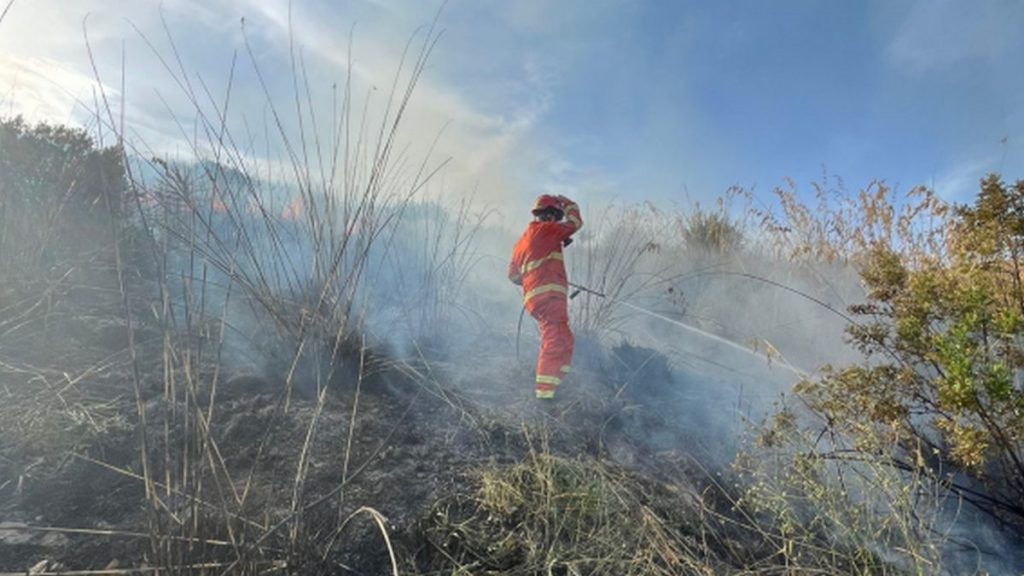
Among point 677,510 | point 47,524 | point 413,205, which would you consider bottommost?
point 47,524

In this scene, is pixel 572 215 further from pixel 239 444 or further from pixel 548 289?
pixel 239 444

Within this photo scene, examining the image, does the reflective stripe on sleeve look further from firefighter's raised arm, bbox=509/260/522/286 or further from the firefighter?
firefighter's raised arm, bbox=509/260/522/286

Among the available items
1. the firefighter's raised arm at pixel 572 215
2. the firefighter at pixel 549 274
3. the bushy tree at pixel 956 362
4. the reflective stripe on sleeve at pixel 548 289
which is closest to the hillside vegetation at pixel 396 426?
the bushy tree at pixel 956 362

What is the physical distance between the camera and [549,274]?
15.8 feet

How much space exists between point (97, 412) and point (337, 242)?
1531 millimetres

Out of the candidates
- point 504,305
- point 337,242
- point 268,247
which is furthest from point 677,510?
point 504,305

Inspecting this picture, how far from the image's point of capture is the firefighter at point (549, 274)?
447 cm

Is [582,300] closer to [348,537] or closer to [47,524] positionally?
[348,537]

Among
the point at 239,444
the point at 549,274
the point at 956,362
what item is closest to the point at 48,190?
the point at 239,444

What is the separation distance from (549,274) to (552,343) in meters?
0.61

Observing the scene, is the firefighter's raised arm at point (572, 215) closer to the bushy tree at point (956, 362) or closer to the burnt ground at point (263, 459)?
the burnt ground at point (263, 459)

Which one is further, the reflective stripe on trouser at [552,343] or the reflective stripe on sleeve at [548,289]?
the reflective stripe on sleeve at [548,289]

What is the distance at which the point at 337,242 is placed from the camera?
3787 millimetres

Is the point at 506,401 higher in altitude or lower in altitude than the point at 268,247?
lower
